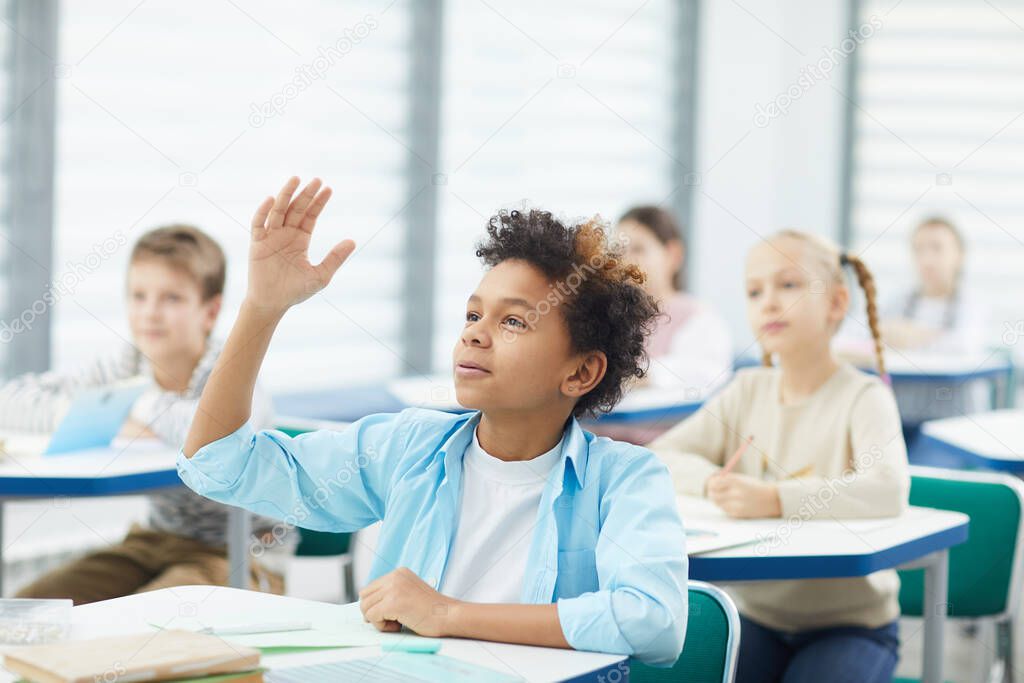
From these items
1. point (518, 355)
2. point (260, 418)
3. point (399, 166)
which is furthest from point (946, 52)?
point (518, 355)

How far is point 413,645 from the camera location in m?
1.36

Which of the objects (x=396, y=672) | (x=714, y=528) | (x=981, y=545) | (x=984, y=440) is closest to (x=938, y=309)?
Answer: (x=984, y=440)

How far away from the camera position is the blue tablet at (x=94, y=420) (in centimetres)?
268

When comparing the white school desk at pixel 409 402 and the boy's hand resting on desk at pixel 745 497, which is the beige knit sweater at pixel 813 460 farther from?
the white school desk at pixel 409 402

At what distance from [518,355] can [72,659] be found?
0.67m

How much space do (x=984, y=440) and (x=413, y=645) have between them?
2.30 metres

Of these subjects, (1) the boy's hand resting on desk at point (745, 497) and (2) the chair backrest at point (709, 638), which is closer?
(2) the chair backrest at point (709, 638)

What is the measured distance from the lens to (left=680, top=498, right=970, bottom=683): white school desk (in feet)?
6.28

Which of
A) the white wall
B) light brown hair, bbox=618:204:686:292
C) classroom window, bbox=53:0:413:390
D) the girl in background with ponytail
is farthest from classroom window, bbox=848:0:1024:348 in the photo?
classroom window, bbox=53:0:413:390

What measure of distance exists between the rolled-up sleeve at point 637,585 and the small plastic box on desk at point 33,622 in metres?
0.55

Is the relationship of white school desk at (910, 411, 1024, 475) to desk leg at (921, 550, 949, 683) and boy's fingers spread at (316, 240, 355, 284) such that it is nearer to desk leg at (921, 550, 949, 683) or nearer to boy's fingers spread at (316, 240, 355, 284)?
desk leg at (921, 550, 949, 683)

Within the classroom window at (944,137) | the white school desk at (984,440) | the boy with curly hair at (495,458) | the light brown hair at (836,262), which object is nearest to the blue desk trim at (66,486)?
the boy with curly hair at (495,458)

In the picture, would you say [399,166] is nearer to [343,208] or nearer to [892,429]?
[343,208]

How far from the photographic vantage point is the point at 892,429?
238 centimetres
